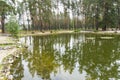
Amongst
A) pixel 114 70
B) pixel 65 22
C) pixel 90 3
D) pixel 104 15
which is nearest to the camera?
pixel 114 70

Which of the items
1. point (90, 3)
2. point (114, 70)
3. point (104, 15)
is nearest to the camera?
point (114, 70)

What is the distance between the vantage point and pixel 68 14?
304 feet

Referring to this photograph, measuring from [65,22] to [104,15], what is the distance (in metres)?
23.3

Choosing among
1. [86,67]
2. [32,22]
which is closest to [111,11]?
[32,22]

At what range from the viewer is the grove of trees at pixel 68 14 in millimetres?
72062

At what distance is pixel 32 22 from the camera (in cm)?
7838

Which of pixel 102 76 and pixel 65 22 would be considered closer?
pixel 102 76

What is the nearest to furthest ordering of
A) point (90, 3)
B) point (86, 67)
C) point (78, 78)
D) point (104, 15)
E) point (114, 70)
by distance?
1. point (78, 78)
2. point (114, 70)
3. point (86, 67)
4. point (104, 15)
5. point (90, 3)

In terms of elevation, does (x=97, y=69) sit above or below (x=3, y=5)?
below

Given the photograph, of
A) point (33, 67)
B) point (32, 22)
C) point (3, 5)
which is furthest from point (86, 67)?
point (32, 22)

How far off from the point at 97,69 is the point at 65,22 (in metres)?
77.6

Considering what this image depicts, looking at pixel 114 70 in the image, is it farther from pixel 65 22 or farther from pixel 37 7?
pixel 65 22

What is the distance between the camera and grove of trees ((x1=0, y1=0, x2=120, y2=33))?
72062 mm

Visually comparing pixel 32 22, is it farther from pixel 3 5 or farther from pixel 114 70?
pixel 114 70
